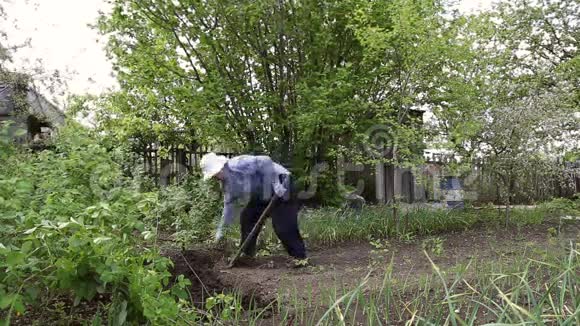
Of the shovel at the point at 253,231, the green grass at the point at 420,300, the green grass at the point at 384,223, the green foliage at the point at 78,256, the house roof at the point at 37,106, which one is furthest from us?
the house roof at the point at 37,106

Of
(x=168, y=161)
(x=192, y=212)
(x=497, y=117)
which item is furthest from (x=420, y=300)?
(x=168, y=161)

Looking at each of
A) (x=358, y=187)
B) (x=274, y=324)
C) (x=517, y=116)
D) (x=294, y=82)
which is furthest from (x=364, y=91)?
(x=274, y=324)

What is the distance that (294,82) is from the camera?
28.2 feet

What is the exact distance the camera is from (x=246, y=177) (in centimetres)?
506

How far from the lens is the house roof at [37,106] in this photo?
13.5 m

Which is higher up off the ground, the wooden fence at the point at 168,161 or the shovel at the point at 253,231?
the wooden fence at the point at 168,161

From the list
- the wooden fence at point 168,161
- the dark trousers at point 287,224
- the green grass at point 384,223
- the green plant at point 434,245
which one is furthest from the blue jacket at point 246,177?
the wooden fence at point 168,161

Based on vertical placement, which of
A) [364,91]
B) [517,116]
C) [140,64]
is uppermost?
[140,64]

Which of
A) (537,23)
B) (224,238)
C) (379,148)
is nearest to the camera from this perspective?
(224,238)

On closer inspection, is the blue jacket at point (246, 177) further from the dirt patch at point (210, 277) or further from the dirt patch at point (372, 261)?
the dirt patch at point (372, 261)

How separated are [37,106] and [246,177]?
12.8 meters

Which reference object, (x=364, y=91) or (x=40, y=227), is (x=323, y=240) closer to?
(x=364, y=91)

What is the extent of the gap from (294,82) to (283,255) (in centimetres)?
387

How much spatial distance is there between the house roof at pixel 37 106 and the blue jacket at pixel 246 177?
935 cm
